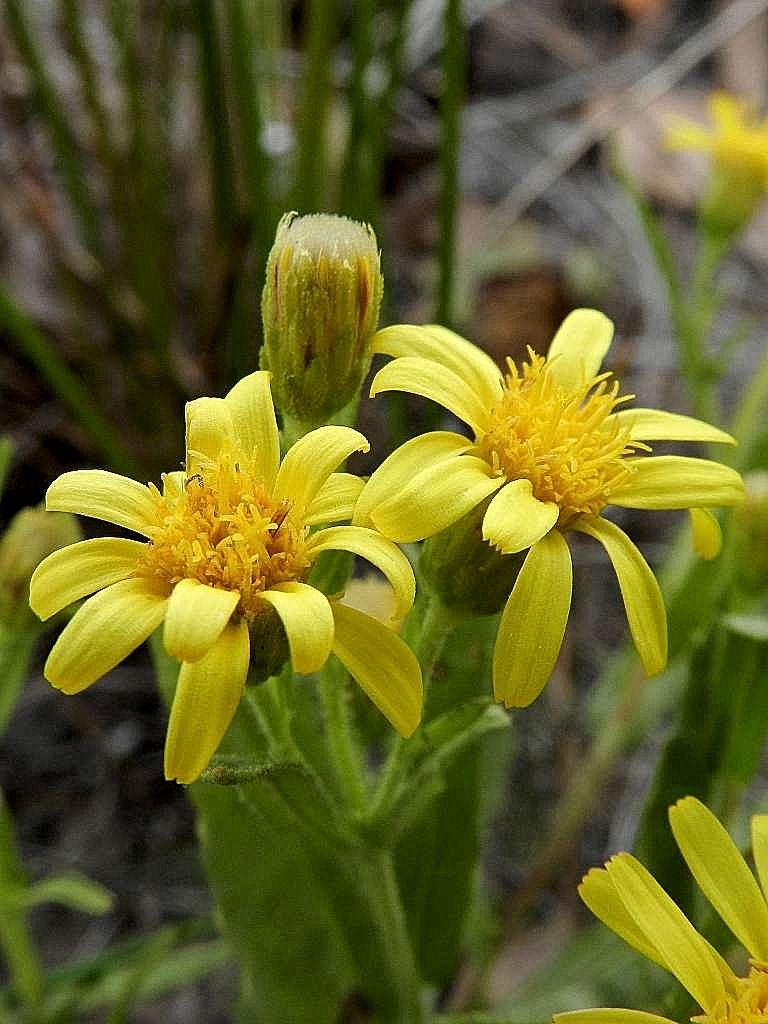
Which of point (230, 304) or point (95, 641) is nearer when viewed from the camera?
point (95, 641)

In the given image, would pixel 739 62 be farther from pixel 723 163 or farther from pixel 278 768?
pixel 278 768

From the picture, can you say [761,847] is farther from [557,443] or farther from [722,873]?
[557,443]

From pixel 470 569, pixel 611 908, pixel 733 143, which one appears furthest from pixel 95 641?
pixel 733 143

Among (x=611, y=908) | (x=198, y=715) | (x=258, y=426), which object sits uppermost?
(x=258, y=426)

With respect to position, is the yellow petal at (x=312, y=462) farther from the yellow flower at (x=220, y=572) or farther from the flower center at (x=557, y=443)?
the flower center at (x=557, y=443)

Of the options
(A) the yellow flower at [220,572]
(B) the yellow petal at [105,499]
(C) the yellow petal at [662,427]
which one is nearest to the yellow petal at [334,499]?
(A) the yellow flower at [220,572]

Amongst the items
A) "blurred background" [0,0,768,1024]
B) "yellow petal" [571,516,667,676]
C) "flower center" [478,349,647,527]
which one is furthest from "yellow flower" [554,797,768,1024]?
"blurred background" [0,0,768,1024]

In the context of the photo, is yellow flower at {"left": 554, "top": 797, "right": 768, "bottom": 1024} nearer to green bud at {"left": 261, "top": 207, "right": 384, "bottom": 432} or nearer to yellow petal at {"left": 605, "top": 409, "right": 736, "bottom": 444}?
yellow petal at {"left": 605, "top": 409, "right": 736, "bottom": 444}

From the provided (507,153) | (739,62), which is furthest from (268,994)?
(739,62)
